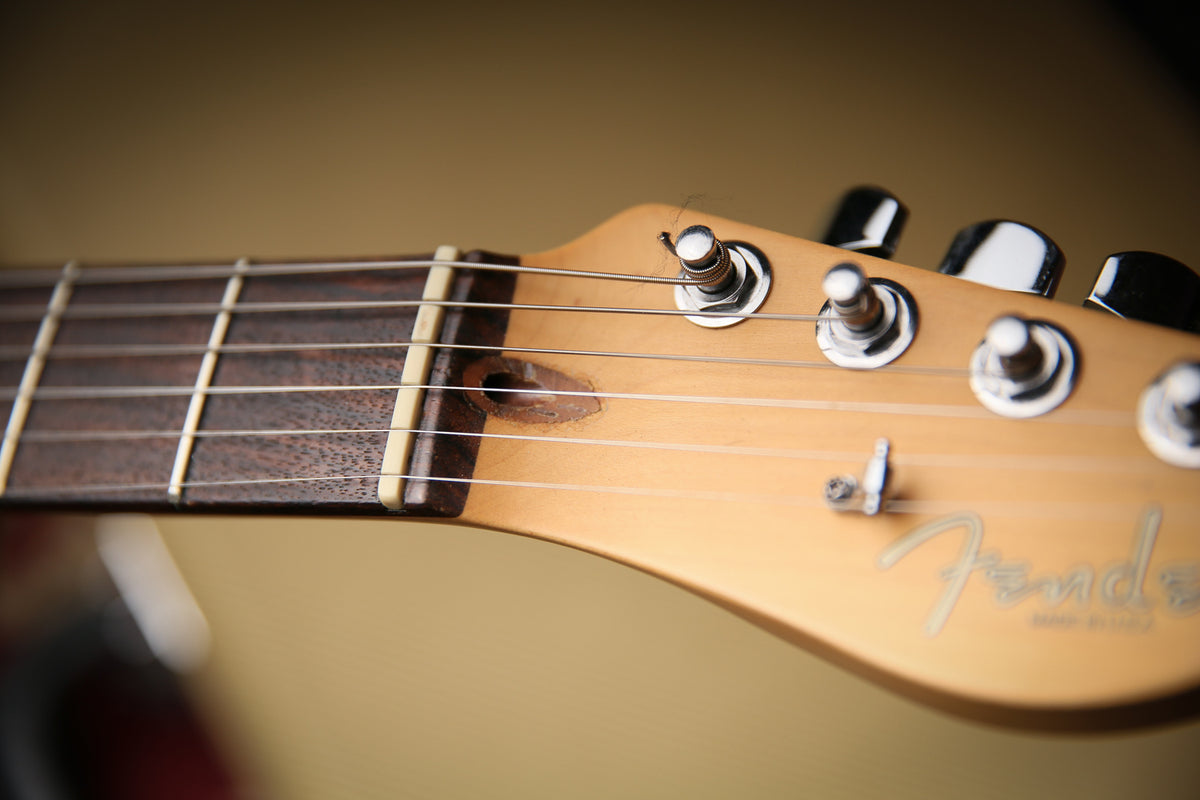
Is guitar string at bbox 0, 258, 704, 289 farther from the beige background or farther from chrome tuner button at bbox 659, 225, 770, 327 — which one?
the beige background

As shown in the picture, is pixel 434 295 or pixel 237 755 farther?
pixel 237 755

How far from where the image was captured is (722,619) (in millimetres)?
780

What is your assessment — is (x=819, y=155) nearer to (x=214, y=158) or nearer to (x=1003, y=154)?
(x=1003, y=154)

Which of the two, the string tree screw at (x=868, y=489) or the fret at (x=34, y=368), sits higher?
the fret at (x=34, y=368)

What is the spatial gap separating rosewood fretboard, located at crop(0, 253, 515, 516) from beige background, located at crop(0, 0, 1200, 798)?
37cm

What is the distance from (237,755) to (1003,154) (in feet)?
3.88

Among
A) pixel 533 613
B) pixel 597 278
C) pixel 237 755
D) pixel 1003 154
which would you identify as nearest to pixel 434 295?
pixel 597 278

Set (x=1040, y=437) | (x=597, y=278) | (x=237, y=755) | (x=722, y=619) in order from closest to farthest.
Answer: (x=1040, y=437), (x=597, y=278), (x=722, y=619), (x=237, y=755)

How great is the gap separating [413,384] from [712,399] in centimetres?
19

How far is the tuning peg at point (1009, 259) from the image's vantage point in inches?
15.4

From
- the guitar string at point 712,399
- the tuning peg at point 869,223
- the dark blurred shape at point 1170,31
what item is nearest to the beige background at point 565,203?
the dark blurred shape at point 1170,31

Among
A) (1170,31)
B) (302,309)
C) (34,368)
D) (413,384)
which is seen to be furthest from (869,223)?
(34,368)

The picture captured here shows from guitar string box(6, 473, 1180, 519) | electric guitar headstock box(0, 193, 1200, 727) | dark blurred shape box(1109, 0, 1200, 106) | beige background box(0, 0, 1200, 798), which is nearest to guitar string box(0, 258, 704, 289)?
electric guitar headstock box(0, 193, 1200, 727)

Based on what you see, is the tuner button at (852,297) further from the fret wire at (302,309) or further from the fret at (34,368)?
the fret at (34,368)
